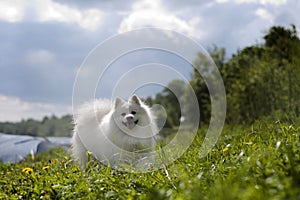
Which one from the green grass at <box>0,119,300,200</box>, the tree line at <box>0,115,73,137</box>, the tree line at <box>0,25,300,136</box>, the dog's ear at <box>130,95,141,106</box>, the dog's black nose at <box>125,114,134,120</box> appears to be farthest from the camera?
the tree line at <box>0,115,73,137</box>

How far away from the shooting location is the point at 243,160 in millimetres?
3352

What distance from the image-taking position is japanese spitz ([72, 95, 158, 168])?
6.27 metres

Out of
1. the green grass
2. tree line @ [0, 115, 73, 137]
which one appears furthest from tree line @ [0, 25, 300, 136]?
tree line @ [0, 115, 73, 137]

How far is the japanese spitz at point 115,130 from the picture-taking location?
6.27 m

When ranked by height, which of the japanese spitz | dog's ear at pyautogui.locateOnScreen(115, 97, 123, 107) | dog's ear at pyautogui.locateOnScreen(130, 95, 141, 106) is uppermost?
dog's ear at pyautogui.locateOnScreen(130, 95, 141, 106)

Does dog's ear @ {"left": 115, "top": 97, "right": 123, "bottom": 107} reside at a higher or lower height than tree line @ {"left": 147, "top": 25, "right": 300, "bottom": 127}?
lower

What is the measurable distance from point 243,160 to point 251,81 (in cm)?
1103

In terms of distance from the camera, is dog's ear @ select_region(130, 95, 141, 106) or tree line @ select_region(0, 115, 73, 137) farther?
tree line @ select_region(0, 115, 73, 137)

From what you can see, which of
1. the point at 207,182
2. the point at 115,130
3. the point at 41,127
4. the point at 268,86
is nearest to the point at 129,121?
the point at 115,130

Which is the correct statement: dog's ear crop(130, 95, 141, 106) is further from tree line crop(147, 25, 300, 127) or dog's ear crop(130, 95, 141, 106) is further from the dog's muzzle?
tree line crop(147, 25, 300, 127)

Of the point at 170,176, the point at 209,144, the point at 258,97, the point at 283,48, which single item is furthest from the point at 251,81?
the point at 170,176

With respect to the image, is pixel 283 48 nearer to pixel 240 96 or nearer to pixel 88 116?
pixel 240 96

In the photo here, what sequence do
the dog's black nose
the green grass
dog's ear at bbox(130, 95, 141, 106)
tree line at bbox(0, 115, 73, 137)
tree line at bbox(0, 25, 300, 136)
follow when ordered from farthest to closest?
tree line at bbox(0, 115, 73, 137), tree line at bbox(0, 25, 300, 136), dog's ear at bbox(130, 95, 141, 106), the dog's black nose, the green grass

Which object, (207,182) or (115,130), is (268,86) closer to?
(115,130)
